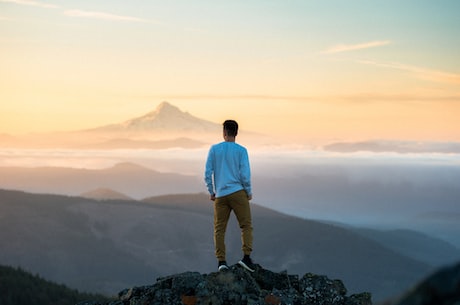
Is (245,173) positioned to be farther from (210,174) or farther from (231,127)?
(231,127)

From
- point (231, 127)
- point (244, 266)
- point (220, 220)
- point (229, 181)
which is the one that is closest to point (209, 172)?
point (229, 181)

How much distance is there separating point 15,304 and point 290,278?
167 m

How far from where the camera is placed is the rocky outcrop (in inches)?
560

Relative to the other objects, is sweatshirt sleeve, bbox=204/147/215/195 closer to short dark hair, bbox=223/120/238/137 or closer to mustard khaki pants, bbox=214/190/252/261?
mustard khaki pants, bbox=214/190/252/261

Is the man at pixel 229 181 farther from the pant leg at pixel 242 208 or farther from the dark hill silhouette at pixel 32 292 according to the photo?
the dark hill silhouette at pixel 32 292

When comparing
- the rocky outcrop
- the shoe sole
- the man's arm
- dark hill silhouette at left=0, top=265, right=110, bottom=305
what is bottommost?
dark hill silhouette at left=0, top=265, right=110, bottom=305

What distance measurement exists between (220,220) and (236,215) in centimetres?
41

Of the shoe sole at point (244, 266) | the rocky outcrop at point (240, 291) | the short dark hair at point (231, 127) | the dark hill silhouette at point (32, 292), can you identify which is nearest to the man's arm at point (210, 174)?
the short dark hair at point (231, 127)

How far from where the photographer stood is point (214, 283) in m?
14.8

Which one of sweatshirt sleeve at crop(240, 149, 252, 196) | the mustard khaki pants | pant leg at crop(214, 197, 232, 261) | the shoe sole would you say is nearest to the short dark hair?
sweatshirt sleeve at crop(240, 149, 252, 196)

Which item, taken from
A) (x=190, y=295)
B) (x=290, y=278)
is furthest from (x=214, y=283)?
(x=290, y=278)

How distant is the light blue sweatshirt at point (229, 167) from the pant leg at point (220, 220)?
0.69 feet

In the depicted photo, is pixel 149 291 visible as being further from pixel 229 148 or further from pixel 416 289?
pixel 416 289

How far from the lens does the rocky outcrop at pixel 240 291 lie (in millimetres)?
14223
